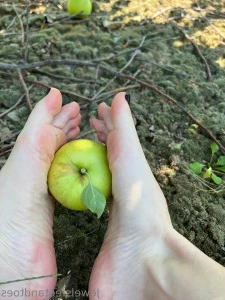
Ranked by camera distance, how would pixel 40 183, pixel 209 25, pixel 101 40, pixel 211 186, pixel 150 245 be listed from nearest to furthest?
pixel 150 245 → pixel 40 183 → pixel 211 186 → pixel 101 40 → pixel 209 25

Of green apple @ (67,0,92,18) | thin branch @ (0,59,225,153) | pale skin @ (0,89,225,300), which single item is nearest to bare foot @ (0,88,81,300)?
pale skin @ (0,89,225,300)

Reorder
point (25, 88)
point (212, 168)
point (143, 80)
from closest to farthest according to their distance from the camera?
point (212, 168)
point (25, 88)
point (143, 80)

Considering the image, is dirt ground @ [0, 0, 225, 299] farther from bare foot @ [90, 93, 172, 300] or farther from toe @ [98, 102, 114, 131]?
Answer: toe @ [98, 102, 114, 131]

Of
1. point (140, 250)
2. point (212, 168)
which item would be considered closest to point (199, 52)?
point (212, 168)

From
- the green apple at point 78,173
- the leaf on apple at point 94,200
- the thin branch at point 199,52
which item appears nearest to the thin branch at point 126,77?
the thin branch at point 199,52

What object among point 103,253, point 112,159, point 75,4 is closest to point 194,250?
point 103,253

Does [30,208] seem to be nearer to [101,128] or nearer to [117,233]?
[117,233]

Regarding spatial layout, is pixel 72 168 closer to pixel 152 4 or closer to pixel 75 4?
pixel 75 4

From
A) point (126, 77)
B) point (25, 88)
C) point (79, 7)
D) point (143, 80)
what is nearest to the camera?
point (25, 88)
